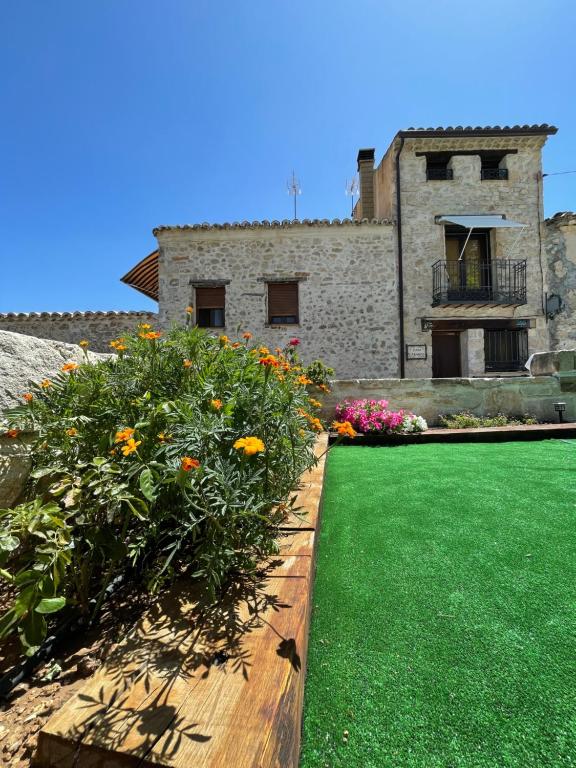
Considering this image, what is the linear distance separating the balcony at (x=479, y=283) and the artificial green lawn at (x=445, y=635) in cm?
939

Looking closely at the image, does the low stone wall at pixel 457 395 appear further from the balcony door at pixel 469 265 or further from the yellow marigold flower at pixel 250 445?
the balcony door at pixel 469 265

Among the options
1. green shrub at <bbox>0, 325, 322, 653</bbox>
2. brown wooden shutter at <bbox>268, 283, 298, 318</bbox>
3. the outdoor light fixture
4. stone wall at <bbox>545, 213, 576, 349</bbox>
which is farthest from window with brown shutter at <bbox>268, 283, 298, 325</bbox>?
green shrub at <bbox>0, 325, 322, 653</bbox>

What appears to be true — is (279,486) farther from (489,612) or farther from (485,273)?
(485,273)

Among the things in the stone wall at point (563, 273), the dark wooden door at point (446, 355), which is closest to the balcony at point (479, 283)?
the stone wall at point (563, 273)

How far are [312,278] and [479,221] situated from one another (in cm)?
498

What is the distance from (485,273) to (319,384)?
8781mm

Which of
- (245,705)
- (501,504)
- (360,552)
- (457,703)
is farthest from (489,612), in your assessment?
(501,504)

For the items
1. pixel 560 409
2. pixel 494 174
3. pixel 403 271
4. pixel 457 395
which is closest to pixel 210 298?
pixel 403 271

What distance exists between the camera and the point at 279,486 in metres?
1.57

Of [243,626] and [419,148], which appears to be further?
[419,148]

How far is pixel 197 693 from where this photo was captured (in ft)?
2.81

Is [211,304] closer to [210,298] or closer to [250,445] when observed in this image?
[210,298]

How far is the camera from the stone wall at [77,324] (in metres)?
10.6

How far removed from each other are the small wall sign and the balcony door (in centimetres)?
185
